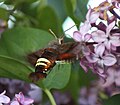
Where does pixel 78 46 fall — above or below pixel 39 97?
above

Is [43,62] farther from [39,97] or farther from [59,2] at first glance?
[59,2]

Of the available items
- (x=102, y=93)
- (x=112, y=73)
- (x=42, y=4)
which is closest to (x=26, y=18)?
(x=42, y=4)

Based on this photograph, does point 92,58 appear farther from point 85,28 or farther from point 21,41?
point 21,41

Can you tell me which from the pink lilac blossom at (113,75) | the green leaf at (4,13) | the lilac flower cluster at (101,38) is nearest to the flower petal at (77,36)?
the lilac flower cluster at (101,38)

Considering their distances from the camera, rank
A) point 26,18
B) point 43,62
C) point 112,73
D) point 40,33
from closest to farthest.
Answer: point 43,62 → point 112,73 → point 40,33 → point 26,18

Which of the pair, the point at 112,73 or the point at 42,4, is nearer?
the point at 112,73

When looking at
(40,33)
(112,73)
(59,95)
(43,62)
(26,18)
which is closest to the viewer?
(43,62)

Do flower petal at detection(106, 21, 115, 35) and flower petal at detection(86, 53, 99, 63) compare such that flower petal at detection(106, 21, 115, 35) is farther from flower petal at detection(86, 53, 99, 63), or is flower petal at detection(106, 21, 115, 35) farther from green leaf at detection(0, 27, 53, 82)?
green leaf at detection(0, 27, 53, 82)
